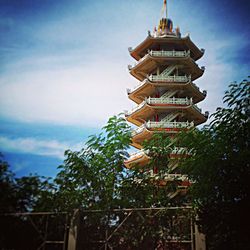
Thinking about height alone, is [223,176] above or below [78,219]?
above

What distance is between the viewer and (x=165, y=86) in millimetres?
18406

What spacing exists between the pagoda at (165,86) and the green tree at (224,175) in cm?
1148

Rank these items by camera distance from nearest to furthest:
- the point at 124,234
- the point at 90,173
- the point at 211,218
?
the point at 211,218
the point at 124,234
the point at 90,173

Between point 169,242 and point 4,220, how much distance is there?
2.50m

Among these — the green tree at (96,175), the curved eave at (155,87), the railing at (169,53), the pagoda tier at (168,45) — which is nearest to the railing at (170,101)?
the curved eave at (155,87)

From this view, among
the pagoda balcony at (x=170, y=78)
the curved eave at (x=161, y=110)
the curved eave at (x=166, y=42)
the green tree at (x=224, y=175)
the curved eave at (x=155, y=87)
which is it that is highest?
the curved eave at (x=166, y=42)

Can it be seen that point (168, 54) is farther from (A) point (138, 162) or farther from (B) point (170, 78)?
(A) point (138, 162)

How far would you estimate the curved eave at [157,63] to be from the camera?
1869 cm

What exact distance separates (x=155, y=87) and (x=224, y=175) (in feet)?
48.6

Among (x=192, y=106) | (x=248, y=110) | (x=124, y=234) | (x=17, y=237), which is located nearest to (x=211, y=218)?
(x=124, y=234)

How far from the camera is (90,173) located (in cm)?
538

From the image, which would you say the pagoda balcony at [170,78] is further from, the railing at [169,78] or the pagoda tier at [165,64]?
the pagoda tier at [165,64]

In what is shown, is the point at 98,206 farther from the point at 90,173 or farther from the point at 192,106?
the point at 192,106

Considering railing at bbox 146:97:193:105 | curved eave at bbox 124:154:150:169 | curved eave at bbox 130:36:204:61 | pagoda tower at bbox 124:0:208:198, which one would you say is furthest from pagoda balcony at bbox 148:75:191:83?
curved eave at bbox 124:154:150:169
